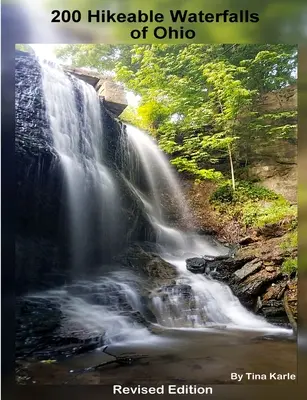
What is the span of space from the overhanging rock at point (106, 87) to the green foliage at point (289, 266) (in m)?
1.08

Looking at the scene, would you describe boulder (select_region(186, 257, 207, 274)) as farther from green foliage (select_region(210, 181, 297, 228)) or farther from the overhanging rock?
the overhanging rock

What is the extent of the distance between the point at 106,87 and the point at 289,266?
1.23 meters

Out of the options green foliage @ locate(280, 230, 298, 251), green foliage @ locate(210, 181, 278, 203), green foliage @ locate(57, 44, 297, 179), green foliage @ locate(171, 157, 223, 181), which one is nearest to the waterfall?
green foliage @ locate(57, 44, 297, 179)

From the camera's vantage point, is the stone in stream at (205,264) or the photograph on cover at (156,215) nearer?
the photograph on cover at (156,215)

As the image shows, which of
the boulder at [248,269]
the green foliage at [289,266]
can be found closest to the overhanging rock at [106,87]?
the boulder at [248,269]

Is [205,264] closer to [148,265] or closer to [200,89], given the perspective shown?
[148,265]

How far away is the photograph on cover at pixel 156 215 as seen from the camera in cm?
194

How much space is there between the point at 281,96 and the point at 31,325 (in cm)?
159

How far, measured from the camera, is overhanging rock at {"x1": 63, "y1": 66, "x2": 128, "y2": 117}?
2021 mm

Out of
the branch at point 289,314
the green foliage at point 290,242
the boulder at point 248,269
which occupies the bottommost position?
the branch at point 289,314

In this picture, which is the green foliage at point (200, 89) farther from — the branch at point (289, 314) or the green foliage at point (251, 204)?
the branch at point (289, 314)

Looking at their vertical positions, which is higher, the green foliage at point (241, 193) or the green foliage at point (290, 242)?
the green foliage at point (241, 193)

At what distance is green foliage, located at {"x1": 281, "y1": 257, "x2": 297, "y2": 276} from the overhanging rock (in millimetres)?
1077

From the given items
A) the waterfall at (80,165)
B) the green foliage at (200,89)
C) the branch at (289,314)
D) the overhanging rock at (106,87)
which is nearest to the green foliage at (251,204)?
the green foliage at (200,89)
